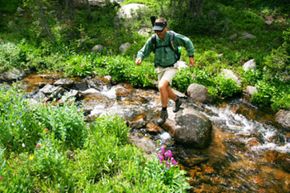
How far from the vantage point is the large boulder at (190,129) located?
8875 millimetres

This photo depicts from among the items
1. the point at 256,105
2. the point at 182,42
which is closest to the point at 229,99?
the point at 256,105

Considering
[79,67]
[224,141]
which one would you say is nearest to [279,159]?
[224,141]

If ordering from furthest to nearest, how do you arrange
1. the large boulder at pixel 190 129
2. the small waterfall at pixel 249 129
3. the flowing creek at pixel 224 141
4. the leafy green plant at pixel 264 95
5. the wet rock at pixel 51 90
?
the leafy green plant at pixel 264 95 < the wet rock at pixel 51 90 < the small waterfall at pixel 249 129 < the large boulder at pixel 190 129 < the flowing creek at pixel 224 141

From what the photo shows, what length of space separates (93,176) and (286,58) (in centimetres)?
948

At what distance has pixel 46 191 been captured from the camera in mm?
5316

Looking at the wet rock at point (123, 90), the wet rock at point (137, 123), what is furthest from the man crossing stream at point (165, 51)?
the wet rock at point (123, 90)

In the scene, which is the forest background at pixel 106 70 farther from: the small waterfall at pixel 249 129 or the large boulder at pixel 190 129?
the large boulder at pixel 190 129

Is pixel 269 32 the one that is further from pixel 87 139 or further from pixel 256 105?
pixel 87 139

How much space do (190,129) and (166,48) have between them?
2.35 metres

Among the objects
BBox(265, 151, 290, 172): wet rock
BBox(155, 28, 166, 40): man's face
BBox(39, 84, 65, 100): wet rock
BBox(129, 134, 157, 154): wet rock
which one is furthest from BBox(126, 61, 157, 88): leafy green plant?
BBox(265, 151, 290, 172): wet rock

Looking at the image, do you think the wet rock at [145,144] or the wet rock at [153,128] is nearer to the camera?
→ the wet rock at [145,144]

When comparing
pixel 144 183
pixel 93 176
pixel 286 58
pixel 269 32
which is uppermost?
pixel 144 183

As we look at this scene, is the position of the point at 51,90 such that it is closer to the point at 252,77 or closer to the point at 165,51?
the point at 165,51

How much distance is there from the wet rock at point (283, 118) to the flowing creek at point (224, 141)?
0.22m
